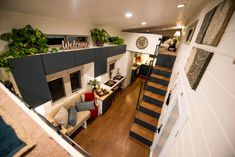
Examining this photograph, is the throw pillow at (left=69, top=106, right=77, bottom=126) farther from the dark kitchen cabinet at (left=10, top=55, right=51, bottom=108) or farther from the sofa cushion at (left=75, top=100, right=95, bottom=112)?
the dark kitchen cabinet at (left=10, top=55, right=51, bottom=108)

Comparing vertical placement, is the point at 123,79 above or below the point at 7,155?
below

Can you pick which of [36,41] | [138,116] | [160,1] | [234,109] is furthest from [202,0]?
[138,116]

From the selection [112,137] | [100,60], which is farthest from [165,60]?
[112,137]

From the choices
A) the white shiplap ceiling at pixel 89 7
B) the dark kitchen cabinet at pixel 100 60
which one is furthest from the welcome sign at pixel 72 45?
the white shiplap ceiling at pixel 89 7

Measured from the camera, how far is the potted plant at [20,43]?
1.53m

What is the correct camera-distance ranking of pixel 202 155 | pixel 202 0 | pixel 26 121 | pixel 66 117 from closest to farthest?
pixel 202 155 < pixel 26 121 < pixel 202 0 < pixel 66 117

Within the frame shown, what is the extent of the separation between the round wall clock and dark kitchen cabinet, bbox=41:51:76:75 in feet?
10.9

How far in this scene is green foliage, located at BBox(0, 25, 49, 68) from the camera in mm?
1530

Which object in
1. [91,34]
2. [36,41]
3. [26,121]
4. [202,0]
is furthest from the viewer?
[91,34]

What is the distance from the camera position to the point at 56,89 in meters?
3.02

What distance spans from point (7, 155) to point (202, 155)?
1161mm

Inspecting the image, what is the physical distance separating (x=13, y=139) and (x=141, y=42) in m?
4.93

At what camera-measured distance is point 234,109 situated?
1.46 ft

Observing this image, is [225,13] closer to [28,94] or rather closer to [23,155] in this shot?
[23,155]
